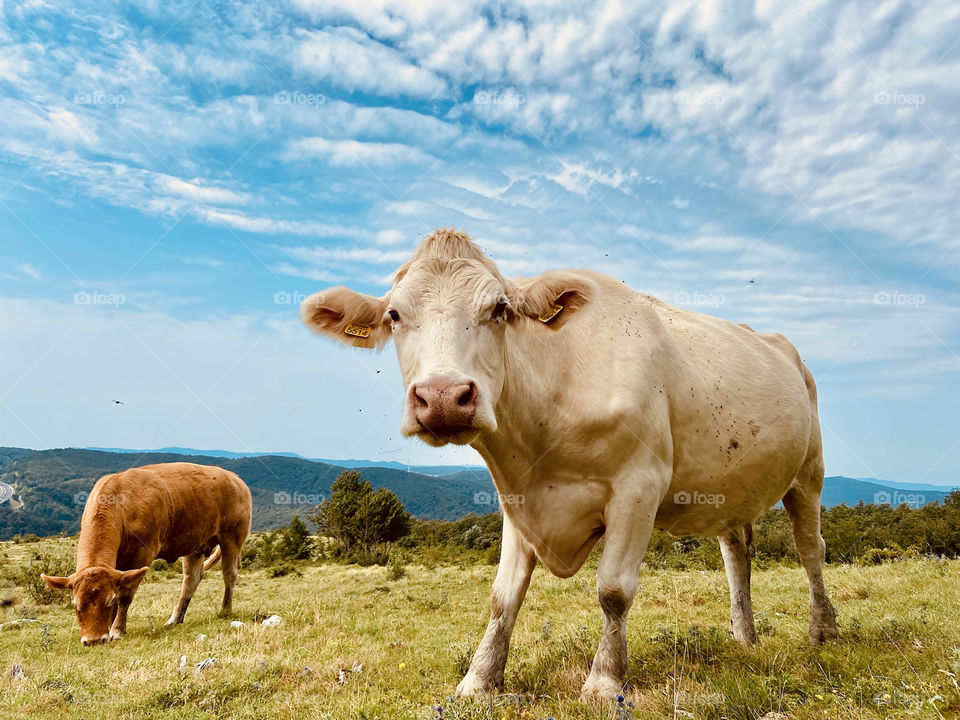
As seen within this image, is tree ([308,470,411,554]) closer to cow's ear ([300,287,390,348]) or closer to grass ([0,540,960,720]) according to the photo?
grass ([0,540,960,720])

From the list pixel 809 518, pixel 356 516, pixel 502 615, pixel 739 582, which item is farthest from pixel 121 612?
pixel 356 516

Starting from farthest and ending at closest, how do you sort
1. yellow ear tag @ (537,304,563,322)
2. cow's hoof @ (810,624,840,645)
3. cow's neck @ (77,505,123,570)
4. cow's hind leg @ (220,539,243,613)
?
cow's hind leg @ (220,539,243,613), cow's neck @ (77,505,123,570), cow's hoof @ (810,624,840,645), yellow ear tag @ (537,304,563,322)

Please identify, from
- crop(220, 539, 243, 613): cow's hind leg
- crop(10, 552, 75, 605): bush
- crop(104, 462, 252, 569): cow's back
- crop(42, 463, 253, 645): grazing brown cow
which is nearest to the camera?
crop(42, 463, 253, 645): grazing brown cow

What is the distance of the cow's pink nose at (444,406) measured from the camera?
3303mm

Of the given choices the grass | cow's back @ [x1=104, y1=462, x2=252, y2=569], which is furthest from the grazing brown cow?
the grass

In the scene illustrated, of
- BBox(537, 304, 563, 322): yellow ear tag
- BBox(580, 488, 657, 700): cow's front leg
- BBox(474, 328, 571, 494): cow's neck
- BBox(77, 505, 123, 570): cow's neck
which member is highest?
BBox(537, 304, 563, 322): yellow ear tag

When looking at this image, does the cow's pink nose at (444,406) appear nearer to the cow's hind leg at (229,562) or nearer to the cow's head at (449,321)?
the cow's head at (449,321)

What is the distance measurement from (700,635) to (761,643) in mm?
695

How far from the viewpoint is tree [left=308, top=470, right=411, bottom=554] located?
3634cm

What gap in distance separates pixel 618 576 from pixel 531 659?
2.09 metres

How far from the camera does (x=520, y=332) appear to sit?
15.2 ft

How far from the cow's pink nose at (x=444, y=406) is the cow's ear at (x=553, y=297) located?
1.17 metres

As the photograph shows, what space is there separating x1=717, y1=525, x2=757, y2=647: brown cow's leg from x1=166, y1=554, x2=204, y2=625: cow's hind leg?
8.85 meters

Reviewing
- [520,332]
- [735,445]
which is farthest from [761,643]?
[520,332]
